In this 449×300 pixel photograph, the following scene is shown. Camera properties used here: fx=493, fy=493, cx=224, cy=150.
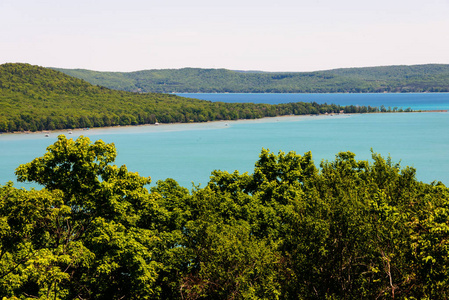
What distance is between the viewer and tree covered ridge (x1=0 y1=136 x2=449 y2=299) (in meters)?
18.7

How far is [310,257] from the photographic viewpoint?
21094 millimetres

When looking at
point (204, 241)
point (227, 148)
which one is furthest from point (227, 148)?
point (204, 241)

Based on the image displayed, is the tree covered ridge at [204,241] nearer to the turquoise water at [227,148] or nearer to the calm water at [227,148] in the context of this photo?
the turquoise water at [227,148]

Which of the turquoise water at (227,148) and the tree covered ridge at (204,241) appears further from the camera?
the turquoise water at (227,148)

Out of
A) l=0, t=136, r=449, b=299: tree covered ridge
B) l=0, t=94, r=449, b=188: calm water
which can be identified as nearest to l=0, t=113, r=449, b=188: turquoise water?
l=0, t=94, r=449, b=188: calm water

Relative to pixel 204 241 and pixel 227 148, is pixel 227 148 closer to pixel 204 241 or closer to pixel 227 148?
pixel 227 148

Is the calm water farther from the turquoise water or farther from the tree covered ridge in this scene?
the tree covered ridge

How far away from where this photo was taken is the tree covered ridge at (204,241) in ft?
61.4

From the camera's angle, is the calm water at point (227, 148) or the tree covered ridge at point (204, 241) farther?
the calm water at point (227, 148)

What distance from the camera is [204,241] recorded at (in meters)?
25.8

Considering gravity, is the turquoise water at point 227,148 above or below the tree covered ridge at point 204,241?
below

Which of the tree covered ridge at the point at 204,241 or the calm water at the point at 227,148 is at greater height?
the tree covered ridge at the point at 204,241

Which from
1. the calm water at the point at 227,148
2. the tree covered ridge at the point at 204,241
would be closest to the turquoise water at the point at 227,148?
the calm water at the point at 227,148

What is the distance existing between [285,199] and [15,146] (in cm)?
13848
